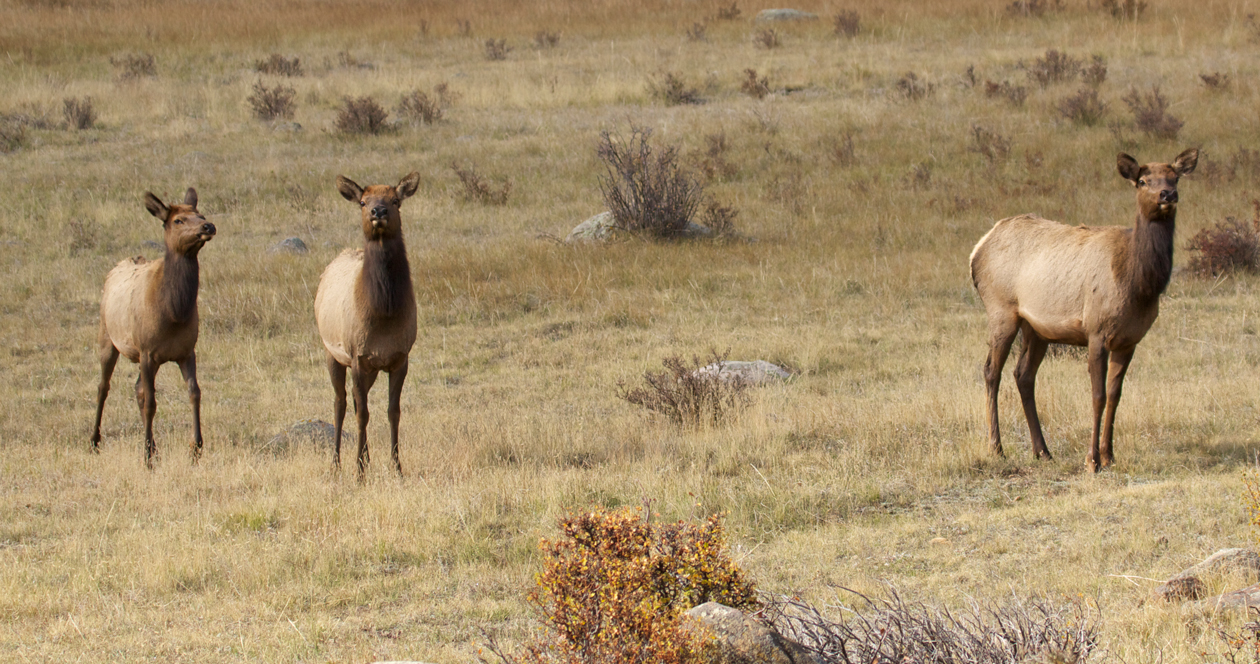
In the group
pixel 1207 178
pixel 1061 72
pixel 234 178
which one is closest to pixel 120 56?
pixel 234 178

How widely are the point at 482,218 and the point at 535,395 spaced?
754cm

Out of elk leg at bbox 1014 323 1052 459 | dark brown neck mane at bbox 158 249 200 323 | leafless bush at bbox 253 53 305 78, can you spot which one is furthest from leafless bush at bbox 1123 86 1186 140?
leafless bush at bbox 253 53 305 78

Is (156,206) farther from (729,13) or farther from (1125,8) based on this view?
(1125,8)

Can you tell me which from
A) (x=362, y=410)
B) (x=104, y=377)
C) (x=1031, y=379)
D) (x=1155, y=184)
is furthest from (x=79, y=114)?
(x=1155, y=184)

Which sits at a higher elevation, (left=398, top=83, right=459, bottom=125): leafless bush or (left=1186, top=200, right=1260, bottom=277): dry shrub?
(left=398, top=83, right=459, bottom=125): leafless bush

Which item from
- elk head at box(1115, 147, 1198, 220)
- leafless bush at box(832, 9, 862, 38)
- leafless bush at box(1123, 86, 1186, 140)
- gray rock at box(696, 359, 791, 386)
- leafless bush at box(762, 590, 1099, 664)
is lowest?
gray rock at box(696, 359, 791, 386)

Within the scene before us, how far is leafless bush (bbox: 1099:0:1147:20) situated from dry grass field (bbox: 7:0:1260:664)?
2.74 feet

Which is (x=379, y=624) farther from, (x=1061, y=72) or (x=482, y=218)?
(x=1061, y=72)

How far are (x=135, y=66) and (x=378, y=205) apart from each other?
22.9m

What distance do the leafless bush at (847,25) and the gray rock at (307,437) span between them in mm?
24041

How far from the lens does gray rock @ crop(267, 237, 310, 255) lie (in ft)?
54.0

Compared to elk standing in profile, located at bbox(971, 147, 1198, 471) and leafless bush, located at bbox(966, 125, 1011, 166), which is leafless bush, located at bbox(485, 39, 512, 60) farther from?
elk standing in profile, located at bbox(971, 147, 1198, 471)

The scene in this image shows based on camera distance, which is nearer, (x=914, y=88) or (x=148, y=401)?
(x=148, y=401)

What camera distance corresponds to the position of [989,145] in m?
20.4
